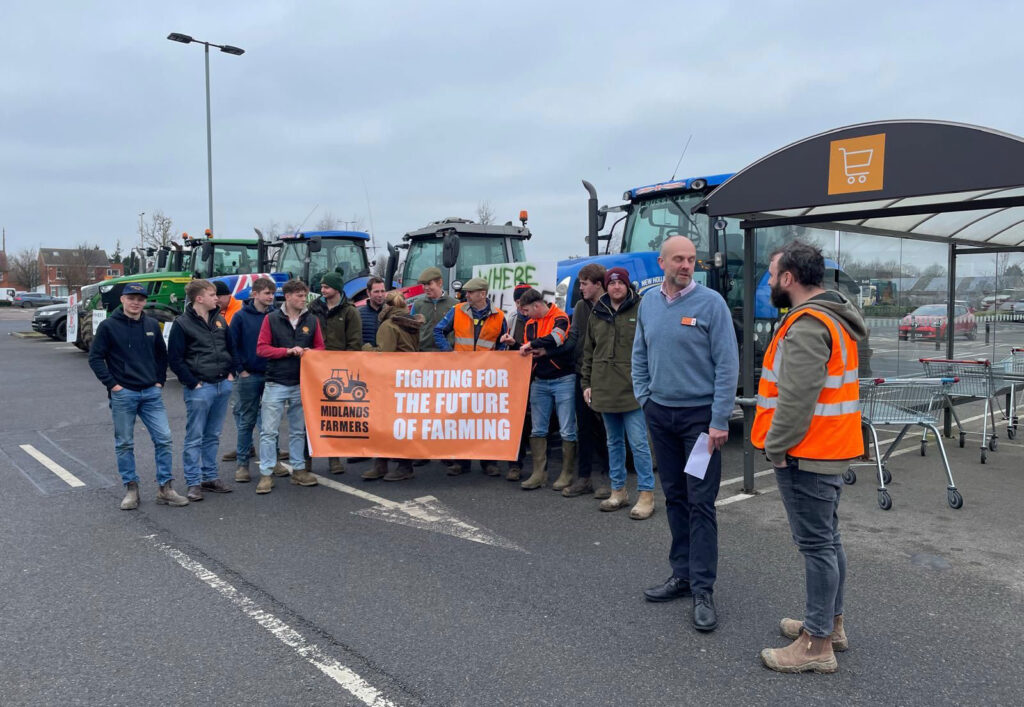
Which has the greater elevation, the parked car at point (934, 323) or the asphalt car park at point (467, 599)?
the parked car at point (934, 323)

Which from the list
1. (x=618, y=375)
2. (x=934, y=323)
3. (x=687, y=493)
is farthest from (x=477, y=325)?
(x=934, y=323)

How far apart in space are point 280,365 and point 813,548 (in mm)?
5071

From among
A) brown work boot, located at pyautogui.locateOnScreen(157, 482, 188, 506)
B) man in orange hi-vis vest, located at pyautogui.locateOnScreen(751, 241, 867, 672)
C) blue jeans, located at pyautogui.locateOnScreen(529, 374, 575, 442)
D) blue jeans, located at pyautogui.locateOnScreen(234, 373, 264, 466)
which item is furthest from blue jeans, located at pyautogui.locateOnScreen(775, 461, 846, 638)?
blue jeans, located at pyautogui.locateOnScreen(234, 373, 264, 466)

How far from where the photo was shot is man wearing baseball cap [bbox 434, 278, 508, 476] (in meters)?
7.36

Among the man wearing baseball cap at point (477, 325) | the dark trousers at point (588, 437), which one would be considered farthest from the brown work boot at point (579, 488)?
the man wearing baseball cap at point (477, 325)

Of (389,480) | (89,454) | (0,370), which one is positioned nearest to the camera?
(389,480)

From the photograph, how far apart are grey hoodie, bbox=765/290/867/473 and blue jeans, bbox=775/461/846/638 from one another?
8cm

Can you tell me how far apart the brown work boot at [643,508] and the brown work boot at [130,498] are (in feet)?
13.7

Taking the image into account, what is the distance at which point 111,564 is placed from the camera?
201 inches

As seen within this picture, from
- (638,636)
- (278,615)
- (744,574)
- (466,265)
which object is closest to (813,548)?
(638,636)

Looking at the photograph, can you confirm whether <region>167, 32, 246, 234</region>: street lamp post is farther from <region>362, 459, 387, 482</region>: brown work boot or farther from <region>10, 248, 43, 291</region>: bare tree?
<region>10, 248, 43, 291</region>: bare tree

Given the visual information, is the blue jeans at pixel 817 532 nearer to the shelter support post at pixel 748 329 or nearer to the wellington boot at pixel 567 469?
the shelter support post at pixel 748 329

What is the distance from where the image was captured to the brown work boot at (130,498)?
6.35 meters

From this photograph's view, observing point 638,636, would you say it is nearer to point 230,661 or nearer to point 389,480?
point 230,661
